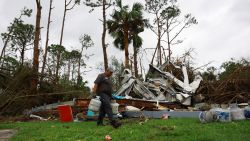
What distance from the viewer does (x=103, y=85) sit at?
39.1 feet

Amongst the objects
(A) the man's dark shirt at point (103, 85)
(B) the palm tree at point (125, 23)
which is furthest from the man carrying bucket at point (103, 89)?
(B) the palm tree at point (125, 23)

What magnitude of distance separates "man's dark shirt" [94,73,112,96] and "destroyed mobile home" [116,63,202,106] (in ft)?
26.0

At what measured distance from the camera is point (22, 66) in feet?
54.8

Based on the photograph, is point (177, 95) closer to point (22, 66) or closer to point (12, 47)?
point (22, 66)

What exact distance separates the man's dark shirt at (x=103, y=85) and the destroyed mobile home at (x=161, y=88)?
791cm

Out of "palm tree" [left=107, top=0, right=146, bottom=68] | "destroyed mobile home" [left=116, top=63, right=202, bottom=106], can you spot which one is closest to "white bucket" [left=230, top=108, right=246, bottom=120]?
"destroyed mobile home" [left=116, top=63, right=202, bottom=106]

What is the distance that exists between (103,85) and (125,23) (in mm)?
29878

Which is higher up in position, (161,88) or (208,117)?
(161,88)

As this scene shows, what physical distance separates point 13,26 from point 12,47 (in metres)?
2.33

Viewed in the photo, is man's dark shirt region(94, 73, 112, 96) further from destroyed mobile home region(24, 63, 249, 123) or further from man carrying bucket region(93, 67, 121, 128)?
destroyed mobile home region(24, 63, 249, 123)

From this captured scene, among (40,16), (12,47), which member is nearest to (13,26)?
(12,47)

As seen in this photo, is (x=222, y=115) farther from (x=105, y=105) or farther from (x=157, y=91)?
(x=157, y=91)

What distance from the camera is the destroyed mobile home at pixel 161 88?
65.5ft

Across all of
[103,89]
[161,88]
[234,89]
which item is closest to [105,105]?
[103,89]
